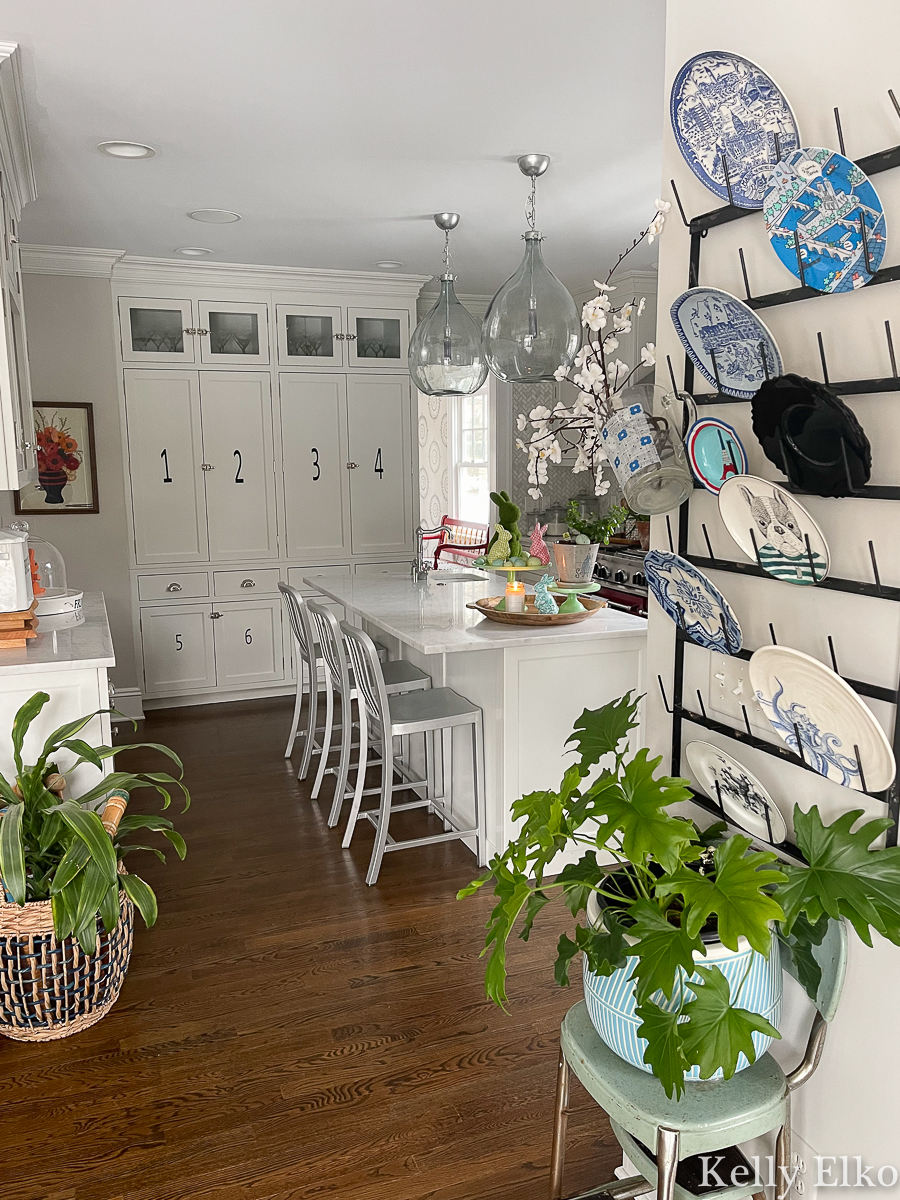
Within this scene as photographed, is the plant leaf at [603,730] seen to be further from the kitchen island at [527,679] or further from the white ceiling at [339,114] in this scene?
the white ceiling at [339,114]

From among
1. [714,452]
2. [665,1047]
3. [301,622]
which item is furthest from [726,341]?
[301,622]

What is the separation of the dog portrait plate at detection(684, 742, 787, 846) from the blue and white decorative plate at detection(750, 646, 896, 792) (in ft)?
0.40

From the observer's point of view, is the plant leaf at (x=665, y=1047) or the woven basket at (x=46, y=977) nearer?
the plant leaf at (x=665, y=1047)

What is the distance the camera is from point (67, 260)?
4.68 meters

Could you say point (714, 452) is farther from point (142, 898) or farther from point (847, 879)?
point (142, 898)

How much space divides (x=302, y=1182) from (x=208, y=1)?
2.65 metres

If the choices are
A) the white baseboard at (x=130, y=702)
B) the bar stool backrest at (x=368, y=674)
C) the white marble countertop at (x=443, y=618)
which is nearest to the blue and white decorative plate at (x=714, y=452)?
the white marble countertop at (x=443, y=618)

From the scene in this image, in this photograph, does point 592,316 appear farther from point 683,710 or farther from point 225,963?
point 225,963

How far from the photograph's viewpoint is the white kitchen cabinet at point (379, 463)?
220 inches

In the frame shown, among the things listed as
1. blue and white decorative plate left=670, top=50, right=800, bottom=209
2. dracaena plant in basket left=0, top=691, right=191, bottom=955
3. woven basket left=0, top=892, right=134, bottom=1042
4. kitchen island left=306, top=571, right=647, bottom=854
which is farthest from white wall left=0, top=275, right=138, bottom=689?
blue and white decorative plate left=670, top=50, right=800, bottom=209

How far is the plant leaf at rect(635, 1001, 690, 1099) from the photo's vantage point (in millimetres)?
1149

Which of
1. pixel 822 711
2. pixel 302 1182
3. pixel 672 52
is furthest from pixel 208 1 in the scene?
pixel 302 1182

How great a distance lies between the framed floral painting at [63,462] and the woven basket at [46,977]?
3099 millimetres

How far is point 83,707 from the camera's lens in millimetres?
2660
